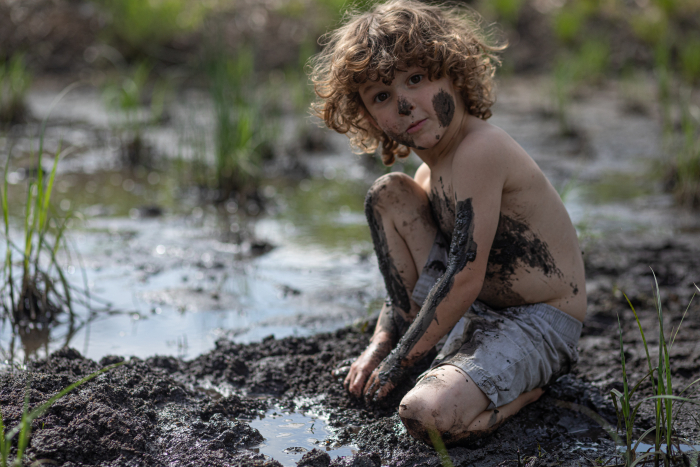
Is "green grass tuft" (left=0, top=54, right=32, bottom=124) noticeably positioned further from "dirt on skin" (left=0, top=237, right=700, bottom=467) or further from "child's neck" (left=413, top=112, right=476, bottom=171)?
"child's neck" (left=413, top=112, right=476, bottom=171)

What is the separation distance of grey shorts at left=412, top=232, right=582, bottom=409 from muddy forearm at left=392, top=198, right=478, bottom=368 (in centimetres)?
10

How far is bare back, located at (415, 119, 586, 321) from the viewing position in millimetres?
2098

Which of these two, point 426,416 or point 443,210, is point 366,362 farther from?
point 443,210

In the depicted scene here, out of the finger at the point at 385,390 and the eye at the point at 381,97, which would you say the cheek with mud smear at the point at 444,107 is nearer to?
the eye at the point at 381,97

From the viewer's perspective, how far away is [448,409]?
6.01 feet

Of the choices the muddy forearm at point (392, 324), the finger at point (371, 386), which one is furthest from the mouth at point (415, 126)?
the finger at point (371, 386)

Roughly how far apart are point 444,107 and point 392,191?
409 millimetres

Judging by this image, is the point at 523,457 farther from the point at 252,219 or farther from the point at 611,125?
the point at 611,125

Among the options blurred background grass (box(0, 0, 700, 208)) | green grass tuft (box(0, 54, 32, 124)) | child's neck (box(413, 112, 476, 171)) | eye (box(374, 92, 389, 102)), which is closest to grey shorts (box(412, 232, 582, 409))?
child's neck (box(413, 112, 476, 171))

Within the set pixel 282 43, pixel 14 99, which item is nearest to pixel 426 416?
pixel 14 99

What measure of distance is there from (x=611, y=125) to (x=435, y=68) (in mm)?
5570

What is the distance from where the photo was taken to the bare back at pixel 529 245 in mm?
2098

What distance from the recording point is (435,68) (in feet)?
6.84

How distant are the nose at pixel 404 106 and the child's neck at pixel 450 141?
0.16 meters
